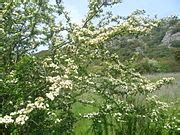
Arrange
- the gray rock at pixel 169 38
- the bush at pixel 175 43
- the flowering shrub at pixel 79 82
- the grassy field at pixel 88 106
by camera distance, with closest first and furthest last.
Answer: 1. the flowering shrub at pixel 79 82
2. the grassy field at pixel 88 106
3. the bush at pixel 175 43
4. the gray rock at pixel 169 38

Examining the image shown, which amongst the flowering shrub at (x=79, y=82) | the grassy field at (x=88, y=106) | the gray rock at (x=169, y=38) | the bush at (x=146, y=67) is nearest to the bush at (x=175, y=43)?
the gray rock at (x=169, y=38)

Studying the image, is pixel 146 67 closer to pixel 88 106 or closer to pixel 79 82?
pixel 88 106

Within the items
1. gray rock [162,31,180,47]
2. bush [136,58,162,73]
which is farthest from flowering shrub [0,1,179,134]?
gray rock [162,31,180,47]

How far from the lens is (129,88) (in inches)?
433

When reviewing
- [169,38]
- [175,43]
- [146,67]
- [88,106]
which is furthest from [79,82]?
[169,38]

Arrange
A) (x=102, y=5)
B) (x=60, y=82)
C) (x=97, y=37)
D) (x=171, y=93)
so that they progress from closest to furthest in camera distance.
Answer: (x=60, y=82), (x=97, y=37), (x=102, y=5), (x=171, y=93)

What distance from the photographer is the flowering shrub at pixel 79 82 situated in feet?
28.9

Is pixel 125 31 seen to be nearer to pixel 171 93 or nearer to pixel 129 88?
pixel 129 88

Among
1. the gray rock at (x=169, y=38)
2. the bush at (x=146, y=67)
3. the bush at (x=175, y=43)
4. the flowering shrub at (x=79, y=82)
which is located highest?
the gray rock at (x=169, y=38)

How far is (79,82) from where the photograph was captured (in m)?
9.48

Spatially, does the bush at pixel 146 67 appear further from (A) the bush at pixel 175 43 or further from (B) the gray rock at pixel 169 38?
(B) the gray rock at pixel 169 38

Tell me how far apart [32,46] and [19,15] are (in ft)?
2.53

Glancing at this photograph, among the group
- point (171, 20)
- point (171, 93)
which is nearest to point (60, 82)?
point (171, 20)

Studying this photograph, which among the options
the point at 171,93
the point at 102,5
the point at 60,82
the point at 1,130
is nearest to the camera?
the point at 60,82
